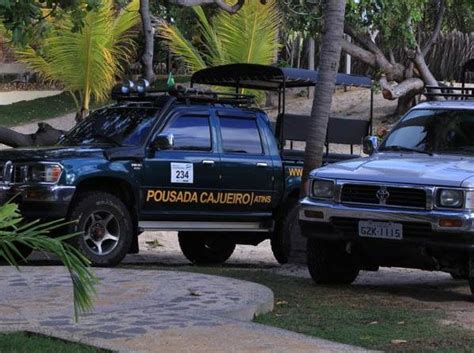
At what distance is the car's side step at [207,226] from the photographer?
11.6m

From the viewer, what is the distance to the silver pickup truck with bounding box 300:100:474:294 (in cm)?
879

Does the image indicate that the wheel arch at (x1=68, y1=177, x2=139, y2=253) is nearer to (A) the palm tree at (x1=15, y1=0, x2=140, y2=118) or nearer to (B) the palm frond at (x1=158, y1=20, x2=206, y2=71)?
(A) the palm tree at (x1=15, y1=0, x2=140, y2=118)

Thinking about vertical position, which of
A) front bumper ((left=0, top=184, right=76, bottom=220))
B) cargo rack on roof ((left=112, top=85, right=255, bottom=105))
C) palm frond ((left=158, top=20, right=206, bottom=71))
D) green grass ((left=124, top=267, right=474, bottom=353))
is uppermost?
palm frond ((left=158, top=20, right=206, bottom=71))

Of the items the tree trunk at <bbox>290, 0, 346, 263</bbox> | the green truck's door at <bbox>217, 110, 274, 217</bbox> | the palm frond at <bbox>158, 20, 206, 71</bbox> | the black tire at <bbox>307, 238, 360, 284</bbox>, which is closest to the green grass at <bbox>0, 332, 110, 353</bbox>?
the black tire at <bbox>307, 238, 360, 284</bbox>

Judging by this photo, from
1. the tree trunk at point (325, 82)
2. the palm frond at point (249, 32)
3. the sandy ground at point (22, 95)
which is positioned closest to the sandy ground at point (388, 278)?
the tree trunk at point (325, 82)

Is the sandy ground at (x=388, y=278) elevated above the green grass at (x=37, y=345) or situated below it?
below

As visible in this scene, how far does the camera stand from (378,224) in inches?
360

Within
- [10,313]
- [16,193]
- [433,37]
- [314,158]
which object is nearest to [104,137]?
[16,193]

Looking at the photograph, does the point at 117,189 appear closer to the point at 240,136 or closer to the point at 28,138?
the point at 240,136

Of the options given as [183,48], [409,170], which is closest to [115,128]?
[409,170]

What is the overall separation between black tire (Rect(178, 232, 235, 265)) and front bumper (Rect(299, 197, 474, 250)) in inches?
149

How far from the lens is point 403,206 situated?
9.04 meters

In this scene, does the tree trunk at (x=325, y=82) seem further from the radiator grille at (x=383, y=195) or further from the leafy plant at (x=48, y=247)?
the leafy plant at (x=48, y=247)

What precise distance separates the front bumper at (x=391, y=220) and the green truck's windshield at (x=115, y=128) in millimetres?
2601
